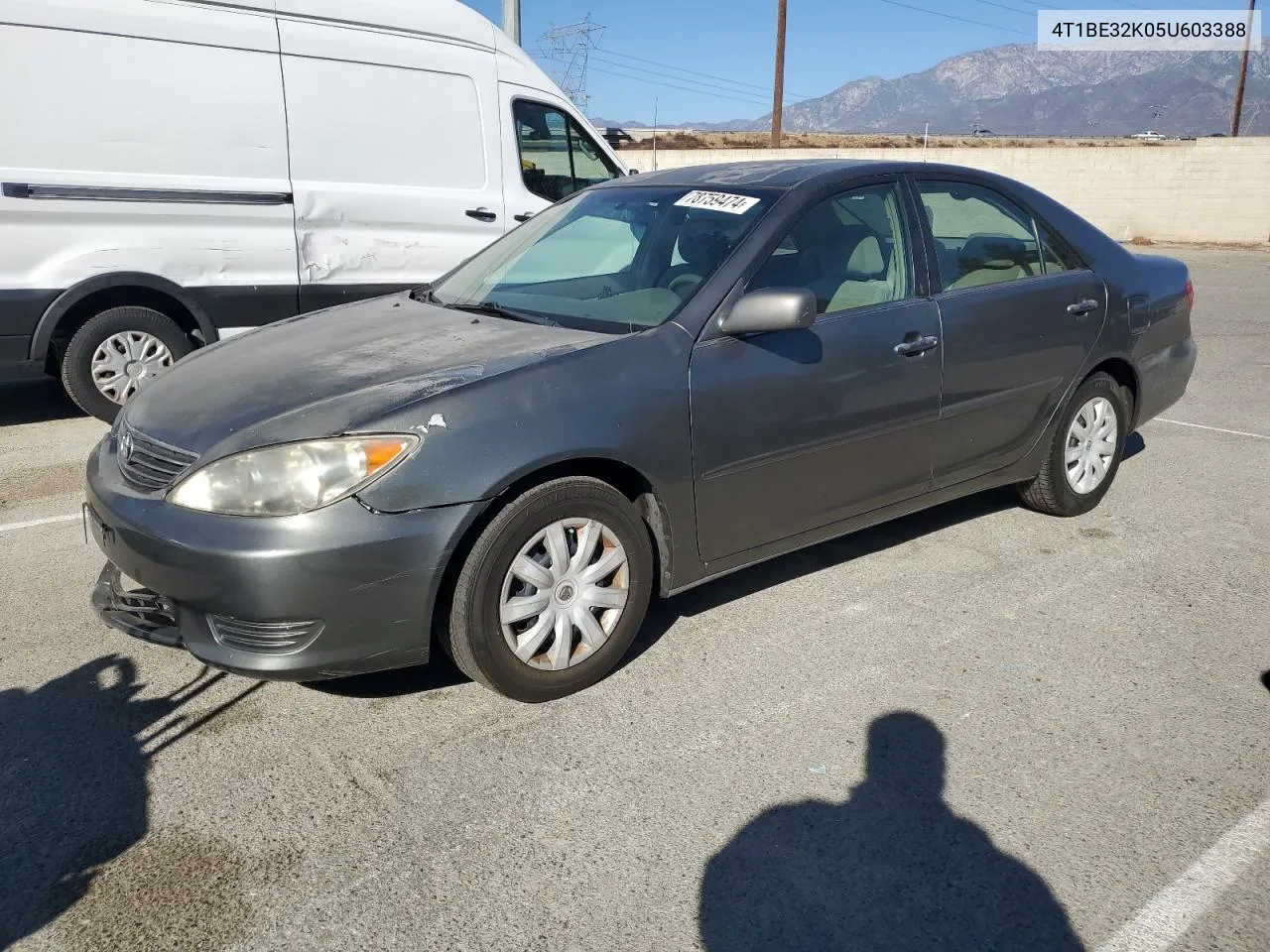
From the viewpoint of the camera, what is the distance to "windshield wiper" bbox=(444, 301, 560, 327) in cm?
360

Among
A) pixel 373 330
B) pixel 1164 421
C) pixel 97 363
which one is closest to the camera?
pixel 373 330

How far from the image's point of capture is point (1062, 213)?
4.72 m

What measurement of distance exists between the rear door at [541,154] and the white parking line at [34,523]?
395 centimetres

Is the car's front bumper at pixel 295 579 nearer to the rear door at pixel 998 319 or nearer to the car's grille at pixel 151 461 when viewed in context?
the car's grille at pixel 151 461

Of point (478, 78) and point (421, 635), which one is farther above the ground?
point (478, 78)

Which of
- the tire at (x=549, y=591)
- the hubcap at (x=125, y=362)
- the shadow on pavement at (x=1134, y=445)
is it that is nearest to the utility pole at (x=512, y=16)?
the hubcap at (x=125, y=362)

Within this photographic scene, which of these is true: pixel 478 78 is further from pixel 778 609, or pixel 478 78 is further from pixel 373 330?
pixel 778 609

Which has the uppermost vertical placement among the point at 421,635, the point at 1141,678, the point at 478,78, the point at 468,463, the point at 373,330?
the point at 478,78

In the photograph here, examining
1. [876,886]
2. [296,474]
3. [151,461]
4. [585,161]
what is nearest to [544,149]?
[585,161]

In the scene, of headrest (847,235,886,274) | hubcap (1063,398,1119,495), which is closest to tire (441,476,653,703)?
headrest (847,235,886,274)

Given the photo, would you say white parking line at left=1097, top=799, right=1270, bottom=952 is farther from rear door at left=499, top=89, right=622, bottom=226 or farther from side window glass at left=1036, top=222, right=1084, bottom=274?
rear door at left=499, top=89, right=622, bottom=226

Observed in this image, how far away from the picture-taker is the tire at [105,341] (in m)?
6.17

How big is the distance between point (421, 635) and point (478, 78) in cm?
565

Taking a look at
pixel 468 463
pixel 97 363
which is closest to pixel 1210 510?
pixel 468 463
